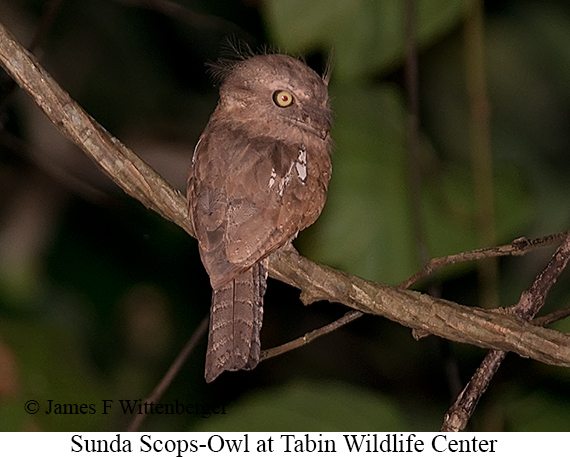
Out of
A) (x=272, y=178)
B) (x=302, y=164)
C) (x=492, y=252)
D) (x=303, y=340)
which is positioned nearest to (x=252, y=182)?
(x=272, y=178)

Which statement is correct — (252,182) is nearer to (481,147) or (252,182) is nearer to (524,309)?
(524,309)

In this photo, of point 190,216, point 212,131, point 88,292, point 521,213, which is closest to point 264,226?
point 190,216

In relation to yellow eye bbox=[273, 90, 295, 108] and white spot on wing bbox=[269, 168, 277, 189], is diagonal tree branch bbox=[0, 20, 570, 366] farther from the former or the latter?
yellow eye bbox=[273, 90, 295, 108]

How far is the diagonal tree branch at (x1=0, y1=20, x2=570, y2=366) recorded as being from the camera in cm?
188

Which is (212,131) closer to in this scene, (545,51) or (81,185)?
(81,185)

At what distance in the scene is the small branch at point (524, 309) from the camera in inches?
78.1

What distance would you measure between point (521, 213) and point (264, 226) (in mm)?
802

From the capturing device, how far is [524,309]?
1.99 metres

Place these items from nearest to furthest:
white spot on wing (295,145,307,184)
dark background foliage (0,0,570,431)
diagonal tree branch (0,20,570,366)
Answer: diagonal tree branch (0,20,570,366) < white spot on wing (295,145,307,184) < dark background foliage (0,0,570,431)

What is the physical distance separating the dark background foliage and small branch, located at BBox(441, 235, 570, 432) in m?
0.30

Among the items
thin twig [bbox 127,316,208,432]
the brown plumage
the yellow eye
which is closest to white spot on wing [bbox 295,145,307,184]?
the brown plumage

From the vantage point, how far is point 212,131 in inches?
86.2

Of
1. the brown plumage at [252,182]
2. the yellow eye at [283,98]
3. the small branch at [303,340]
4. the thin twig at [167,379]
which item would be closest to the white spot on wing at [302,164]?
the brown plumage at [252,182]

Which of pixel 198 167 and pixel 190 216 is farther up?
pixel 198 167
